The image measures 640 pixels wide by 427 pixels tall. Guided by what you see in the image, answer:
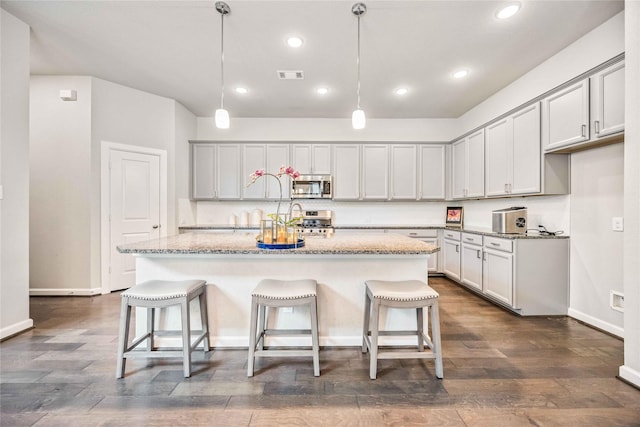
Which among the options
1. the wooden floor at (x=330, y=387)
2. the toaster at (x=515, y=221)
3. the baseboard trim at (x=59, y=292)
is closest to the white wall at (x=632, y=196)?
the wooden floor at (x=330, y=387)

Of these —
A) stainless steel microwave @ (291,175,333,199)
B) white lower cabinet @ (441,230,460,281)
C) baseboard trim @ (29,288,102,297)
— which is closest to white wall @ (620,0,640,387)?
white lower cabinet @ (441,230,460,281)

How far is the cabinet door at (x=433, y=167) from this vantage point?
16.2 feet

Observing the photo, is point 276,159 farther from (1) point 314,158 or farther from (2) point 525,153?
(2) point 525,153

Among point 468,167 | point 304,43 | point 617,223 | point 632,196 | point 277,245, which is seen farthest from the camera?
point 468,167

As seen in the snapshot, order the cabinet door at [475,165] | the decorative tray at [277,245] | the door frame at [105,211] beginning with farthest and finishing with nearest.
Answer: the cabinet door at [475,165]
the door frame at [105,211]
the decorative tray at [277,245]

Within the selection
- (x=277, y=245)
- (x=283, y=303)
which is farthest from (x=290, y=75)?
(x=283, y=303)

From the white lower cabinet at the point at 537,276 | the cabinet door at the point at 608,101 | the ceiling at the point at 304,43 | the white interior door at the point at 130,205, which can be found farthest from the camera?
the white interior door at the point at 130,205

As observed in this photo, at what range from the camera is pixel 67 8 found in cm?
245

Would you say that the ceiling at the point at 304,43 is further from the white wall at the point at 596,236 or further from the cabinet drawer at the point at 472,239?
the cabinet drawer at the point at 472,239

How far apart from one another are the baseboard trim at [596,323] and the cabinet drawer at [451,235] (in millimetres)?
1526

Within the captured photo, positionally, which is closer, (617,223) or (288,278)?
(288,278)

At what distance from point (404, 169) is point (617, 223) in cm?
279

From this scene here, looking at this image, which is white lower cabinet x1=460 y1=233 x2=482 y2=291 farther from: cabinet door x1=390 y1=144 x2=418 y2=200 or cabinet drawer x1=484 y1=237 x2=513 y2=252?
cabinet door x1=390 y1=144 x2=418 y2=200

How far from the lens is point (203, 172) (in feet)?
16.3
